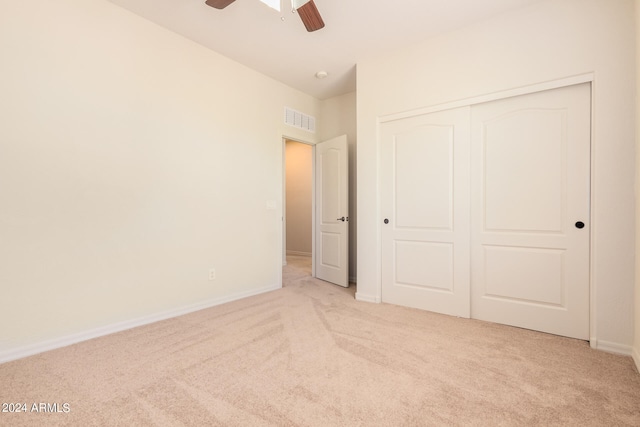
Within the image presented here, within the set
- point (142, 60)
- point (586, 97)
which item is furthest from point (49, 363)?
point (586, 97)

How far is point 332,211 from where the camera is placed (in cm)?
424

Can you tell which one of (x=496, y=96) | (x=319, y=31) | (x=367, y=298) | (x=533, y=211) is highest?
(x=319, y=31)

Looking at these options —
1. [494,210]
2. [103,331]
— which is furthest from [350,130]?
[103,331]

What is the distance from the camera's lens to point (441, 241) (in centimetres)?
297

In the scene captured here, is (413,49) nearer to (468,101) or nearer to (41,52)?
(468,101)

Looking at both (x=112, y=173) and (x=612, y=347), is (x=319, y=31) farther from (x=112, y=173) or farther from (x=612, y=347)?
(x=612, y=347)

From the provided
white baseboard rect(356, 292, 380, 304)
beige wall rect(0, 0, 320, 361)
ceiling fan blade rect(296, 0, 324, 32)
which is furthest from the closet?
beige wall rect(0, 0, 320, 361)

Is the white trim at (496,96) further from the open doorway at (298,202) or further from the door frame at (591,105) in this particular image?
the open doorway at (298,202)

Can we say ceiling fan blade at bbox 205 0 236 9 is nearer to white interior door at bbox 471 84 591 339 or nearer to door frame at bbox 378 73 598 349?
door frame at bbox 378 73 598 349

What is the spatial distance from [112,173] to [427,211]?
289cm

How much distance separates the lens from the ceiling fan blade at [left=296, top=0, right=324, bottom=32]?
1.95 m

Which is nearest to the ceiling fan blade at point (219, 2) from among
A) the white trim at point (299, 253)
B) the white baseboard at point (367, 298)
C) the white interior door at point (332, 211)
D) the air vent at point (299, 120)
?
the air vent at point (299, 120)

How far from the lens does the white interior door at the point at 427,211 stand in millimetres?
2857

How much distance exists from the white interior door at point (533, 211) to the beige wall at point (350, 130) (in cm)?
181
